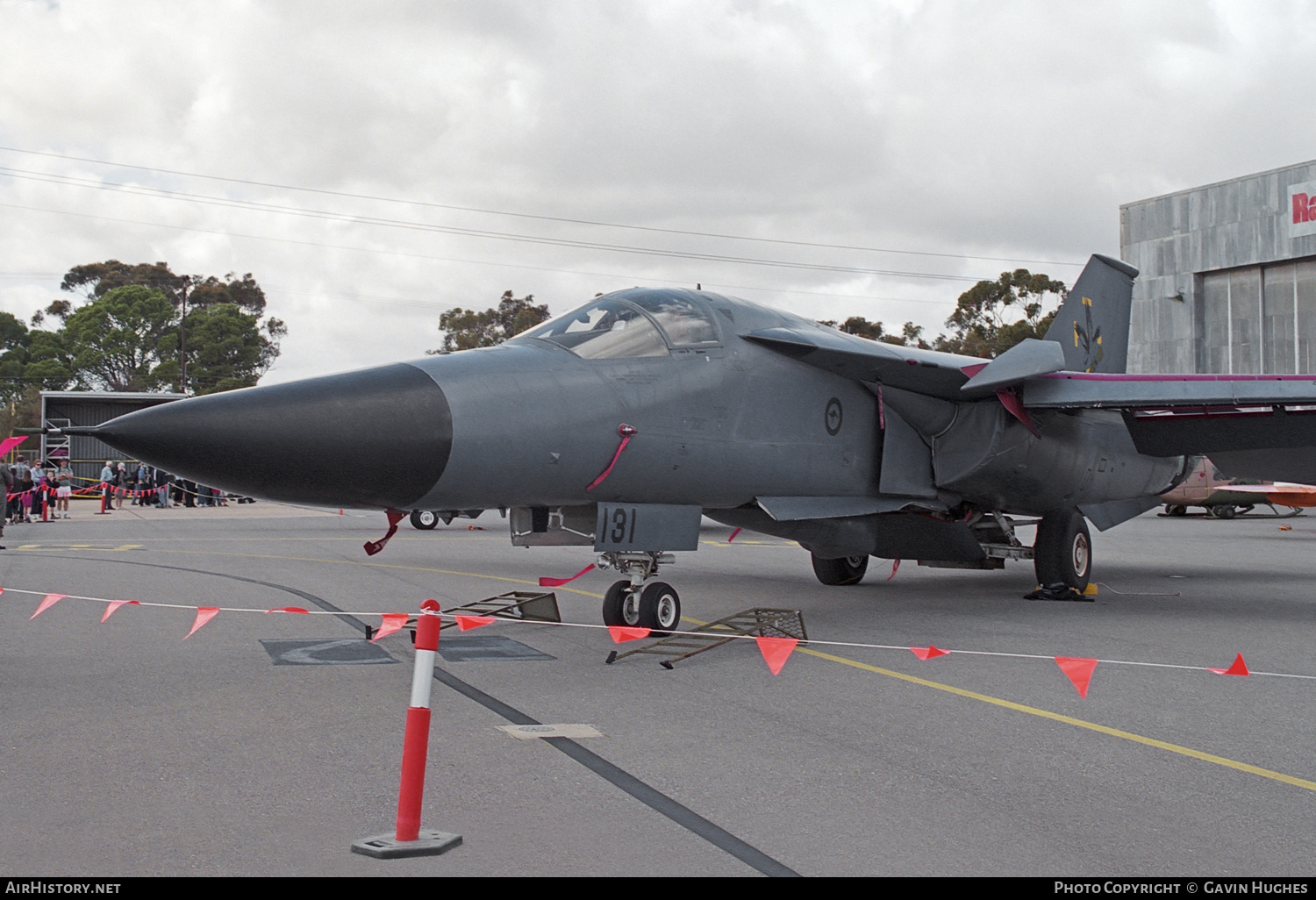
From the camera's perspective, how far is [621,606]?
8.00 meters

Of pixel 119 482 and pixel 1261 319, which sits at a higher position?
pixel 1261 319

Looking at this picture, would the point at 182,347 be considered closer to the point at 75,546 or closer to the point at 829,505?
the point at 75,546

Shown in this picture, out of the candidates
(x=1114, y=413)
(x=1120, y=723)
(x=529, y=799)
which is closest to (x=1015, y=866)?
(x=529, y=799)

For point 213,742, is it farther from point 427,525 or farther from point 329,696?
point 427,525

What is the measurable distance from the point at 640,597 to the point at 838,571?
5519 millimetres

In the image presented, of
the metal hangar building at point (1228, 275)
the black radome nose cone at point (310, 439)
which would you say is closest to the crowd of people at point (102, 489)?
the black radome nose cone at point (310, 439)

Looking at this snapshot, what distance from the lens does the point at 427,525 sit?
25.3 metres

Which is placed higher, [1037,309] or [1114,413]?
[1037,309]

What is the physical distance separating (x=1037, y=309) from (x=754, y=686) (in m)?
51.7

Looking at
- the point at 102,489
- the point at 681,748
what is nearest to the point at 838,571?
the point at 681,748

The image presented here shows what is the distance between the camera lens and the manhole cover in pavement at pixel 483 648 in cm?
774

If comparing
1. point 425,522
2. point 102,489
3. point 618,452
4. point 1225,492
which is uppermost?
point 1225,492

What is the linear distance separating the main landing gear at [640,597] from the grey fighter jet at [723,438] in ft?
0.07
